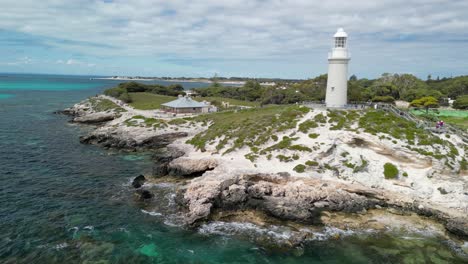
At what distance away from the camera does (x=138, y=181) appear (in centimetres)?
2772

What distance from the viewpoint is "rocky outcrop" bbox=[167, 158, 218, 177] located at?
29.4 m

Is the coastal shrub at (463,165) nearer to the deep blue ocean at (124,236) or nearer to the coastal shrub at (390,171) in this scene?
the coastal shrub at (390,171)

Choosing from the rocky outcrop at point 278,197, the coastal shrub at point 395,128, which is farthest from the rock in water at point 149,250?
the coastal shrub at point 395,128

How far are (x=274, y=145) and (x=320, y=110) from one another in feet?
29.8

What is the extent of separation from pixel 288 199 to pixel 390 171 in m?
9.84

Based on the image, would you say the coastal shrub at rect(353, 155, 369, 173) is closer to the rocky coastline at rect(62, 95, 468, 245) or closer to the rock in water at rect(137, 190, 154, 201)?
the rocky coastline at rect(62, 95, 468, 245)

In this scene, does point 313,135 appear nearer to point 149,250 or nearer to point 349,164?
point 349,164

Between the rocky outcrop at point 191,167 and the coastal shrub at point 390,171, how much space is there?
15339 millimetres

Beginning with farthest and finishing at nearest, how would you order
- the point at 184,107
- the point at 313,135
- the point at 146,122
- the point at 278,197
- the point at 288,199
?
the point at 184,107, the point at 146,122, the point at 313,135, the point at 278,197, the point at 288,199

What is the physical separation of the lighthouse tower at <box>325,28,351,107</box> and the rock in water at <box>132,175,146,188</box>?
2319 cm

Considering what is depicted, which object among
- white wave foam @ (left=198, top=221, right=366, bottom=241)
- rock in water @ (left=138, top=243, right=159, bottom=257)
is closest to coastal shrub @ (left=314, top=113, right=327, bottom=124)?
white wave foam @ (left=198, top=221, right=366, bottom=241)

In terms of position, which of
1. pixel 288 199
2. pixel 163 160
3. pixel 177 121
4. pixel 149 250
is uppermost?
pixel 177 121

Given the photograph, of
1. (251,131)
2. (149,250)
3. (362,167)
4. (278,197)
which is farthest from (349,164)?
(149,250)

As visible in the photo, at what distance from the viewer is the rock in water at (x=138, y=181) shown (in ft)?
89.0
